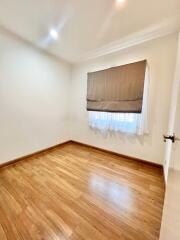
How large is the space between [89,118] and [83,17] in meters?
2.03

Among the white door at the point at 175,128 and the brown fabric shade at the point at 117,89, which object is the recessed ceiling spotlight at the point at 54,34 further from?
the white door at the point at 175,128

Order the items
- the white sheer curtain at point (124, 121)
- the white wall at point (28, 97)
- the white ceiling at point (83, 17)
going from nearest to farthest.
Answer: the white ceiling at point (83, 17)
the white wall at point (28, 97)
the white sheer curtain at point (124, 121)

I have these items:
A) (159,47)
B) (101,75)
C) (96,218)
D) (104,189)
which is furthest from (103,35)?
(96,218)

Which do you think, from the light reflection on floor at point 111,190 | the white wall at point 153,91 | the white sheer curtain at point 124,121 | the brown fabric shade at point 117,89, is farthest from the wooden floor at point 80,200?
the brown fabric shade at point 117,89

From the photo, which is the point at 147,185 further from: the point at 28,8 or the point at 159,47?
the point at 28,8

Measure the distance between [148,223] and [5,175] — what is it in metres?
2.14

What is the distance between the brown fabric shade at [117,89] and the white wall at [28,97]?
86 cm

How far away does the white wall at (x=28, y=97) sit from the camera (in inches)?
84.6

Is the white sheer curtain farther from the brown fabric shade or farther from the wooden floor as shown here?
the wooden floor

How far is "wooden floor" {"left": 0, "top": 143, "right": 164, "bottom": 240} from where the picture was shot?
112cm

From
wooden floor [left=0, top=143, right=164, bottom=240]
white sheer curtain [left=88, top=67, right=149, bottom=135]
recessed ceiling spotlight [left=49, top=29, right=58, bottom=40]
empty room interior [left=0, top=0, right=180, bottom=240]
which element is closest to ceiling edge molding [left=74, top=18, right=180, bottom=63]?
empty room interior [left=0, top=0, right=180, bottom=240]

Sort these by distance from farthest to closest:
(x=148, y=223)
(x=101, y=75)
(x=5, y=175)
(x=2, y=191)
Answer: (x=101, y=75)
(x=5, y=175)
(x=2, y=191)
(x=148, y=223)

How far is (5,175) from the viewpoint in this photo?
6.47 feet

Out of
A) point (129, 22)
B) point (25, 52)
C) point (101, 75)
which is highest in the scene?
point (129, 22)
